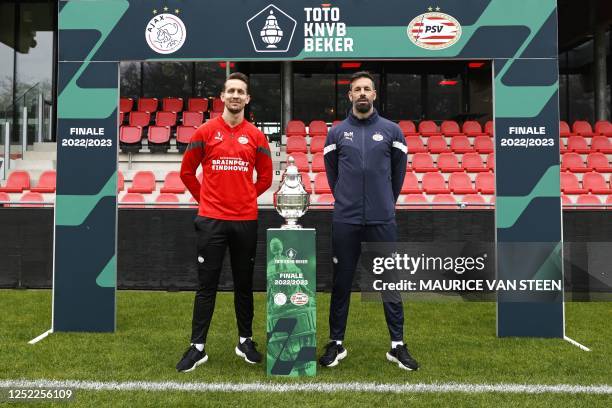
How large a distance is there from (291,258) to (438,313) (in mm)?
2557

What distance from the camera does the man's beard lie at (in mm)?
3195

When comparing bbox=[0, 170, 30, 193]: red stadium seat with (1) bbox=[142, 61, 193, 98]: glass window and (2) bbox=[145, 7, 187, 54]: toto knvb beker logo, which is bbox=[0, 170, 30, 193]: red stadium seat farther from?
(2) bbox=[145, 7, 187, 54]: toto knvb beker logo

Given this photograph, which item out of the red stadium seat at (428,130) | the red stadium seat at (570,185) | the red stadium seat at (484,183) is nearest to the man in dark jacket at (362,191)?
the red stadium seat at (484,183)

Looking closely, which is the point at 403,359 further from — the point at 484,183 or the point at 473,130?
the point at 473,130

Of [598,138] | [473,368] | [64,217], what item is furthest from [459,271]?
[598,138]

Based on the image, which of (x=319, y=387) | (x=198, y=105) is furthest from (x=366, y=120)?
(x=198, y=105)

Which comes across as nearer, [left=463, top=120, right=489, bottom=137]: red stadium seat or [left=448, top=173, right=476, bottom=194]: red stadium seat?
[left=448, top=173, right=476, bottom=194]: red stadium seat

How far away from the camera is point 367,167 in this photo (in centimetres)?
320

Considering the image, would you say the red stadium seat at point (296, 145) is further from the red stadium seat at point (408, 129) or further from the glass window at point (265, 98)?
the glass window at point (265, 98)

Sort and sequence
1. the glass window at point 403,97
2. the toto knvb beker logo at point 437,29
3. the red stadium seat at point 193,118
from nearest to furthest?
the toto knvb beker logo at point 437,29 → the red stadium seat at point 193,118 → the glass window at point 403,97

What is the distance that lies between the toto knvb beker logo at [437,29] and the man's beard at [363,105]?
121 centimetres

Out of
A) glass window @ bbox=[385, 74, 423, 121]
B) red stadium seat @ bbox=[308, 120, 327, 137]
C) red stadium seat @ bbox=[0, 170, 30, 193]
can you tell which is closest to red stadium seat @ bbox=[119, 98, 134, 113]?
red stadium seat @ bbox=[0, 170, 30, 193]

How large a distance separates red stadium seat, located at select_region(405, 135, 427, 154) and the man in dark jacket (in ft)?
23.5

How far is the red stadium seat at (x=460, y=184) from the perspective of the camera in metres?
8.62
